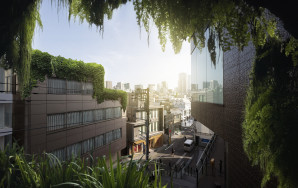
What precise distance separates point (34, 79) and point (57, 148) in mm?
6646

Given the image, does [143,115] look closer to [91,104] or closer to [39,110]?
[91,104]

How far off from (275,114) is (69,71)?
1664 cm

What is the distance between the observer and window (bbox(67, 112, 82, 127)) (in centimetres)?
1491

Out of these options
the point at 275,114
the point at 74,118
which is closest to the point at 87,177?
the point at 275,114

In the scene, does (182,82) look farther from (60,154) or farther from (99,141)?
(60,154)

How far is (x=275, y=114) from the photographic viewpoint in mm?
2057

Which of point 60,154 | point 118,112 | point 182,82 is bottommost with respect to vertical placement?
point 60,154

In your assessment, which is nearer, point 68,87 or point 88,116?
point 68,87

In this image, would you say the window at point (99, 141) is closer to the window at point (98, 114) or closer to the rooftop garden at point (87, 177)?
the window at point (98, 114)

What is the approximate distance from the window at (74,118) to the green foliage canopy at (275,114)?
1589 centimetres

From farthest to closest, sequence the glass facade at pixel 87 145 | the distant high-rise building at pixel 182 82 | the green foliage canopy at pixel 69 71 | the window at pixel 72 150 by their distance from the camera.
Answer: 1. the distant high-rise building at pixel 182 82
2. the window at pixel 72 150
3. the glass facade at pixel 87 145
4. the green foliage canopy at pixel 69 71

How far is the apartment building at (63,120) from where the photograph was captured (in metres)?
11.7

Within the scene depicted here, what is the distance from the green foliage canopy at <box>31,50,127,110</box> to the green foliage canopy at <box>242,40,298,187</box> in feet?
48.0

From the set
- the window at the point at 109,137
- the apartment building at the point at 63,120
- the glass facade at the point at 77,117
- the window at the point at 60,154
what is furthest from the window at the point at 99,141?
the window at the point at 60,154
